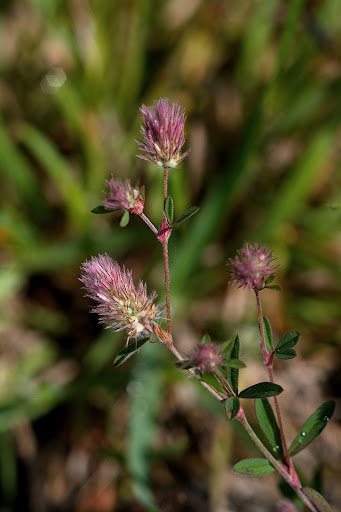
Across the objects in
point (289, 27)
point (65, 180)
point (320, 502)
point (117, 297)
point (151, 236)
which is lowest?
point (320, 502)

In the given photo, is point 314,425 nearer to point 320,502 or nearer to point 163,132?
point 320,502

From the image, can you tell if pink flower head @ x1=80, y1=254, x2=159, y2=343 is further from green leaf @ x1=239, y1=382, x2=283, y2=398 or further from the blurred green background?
the blurred green background

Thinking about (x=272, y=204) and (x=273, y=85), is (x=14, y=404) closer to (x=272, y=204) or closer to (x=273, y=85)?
(x=272, y=204)

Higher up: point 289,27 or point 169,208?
point 289,27

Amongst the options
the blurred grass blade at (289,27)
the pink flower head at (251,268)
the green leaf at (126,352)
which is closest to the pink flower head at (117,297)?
the green leaf at (126,352)

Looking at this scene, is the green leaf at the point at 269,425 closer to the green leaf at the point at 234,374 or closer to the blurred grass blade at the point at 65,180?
the green leaf at the point at 234,374

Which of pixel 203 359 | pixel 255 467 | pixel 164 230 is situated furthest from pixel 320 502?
pixel 164 230

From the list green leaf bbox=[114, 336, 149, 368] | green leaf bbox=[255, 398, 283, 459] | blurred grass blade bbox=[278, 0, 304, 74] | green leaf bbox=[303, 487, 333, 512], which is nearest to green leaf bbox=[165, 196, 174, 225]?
green leaf bbox=[114, 336, 149, 368]
